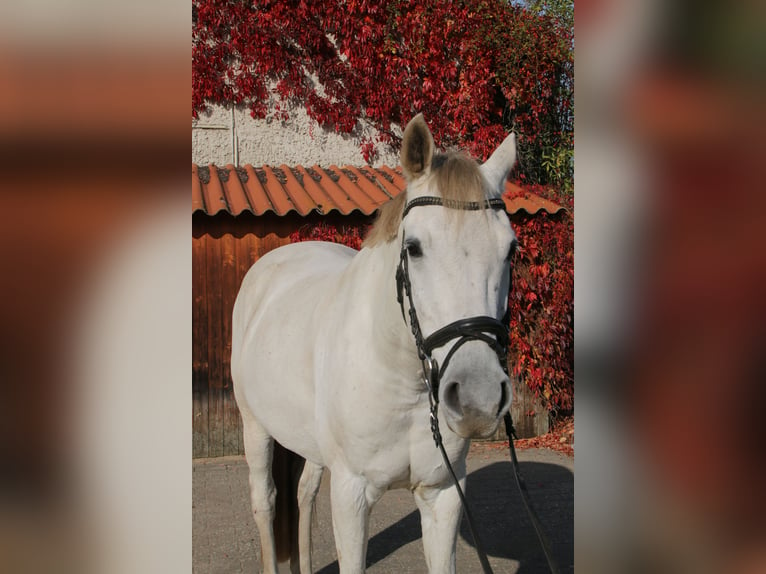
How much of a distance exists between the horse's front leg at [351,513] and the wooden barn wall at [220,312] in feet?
13.2

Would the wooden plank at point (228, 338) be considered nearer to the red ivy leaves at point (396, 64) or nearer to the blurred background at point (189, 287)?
the red ivy leaves at point (396, 64)

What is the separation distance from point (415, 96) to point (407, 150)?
5.32m

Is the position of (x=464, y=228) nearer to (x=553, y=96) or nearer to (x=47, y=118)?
(x=47, y=118)

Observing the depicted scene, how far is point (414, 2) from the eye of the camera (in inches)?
268

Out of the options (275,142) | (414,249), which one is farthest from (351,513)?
(275,142)

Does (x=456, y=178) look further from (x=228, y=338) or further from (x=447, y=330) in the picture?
(x=228, y=338)

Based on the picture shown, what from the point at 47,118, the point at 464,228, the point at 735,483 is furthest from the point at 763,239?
the point at 464,228

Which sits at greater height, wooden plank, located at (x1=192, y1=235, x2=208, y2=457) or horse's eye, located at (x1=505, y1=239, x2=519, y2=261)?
horse's eye, located at (x1=505, y1=239, x2=519, y2=261)

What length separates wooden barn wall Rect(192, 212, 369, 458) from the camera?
600 centimetres

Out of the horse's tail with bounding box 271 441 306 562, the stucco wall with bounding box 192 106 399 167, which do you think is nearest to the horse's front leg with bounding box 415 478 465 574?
the horse's tail with bounding box 271 441 306 562

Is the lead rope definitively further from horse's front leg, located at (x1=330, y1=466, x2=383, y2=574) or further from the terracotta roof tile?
the terracotta roof tile

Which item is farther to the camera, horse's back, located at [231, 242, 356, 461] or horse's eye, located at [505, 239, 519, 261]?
horse's back, located at [231, 242, 356, 461]

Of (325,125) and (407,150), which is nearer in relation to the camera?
(407,150)

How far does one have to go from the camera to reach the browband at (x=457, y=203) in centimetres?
169
